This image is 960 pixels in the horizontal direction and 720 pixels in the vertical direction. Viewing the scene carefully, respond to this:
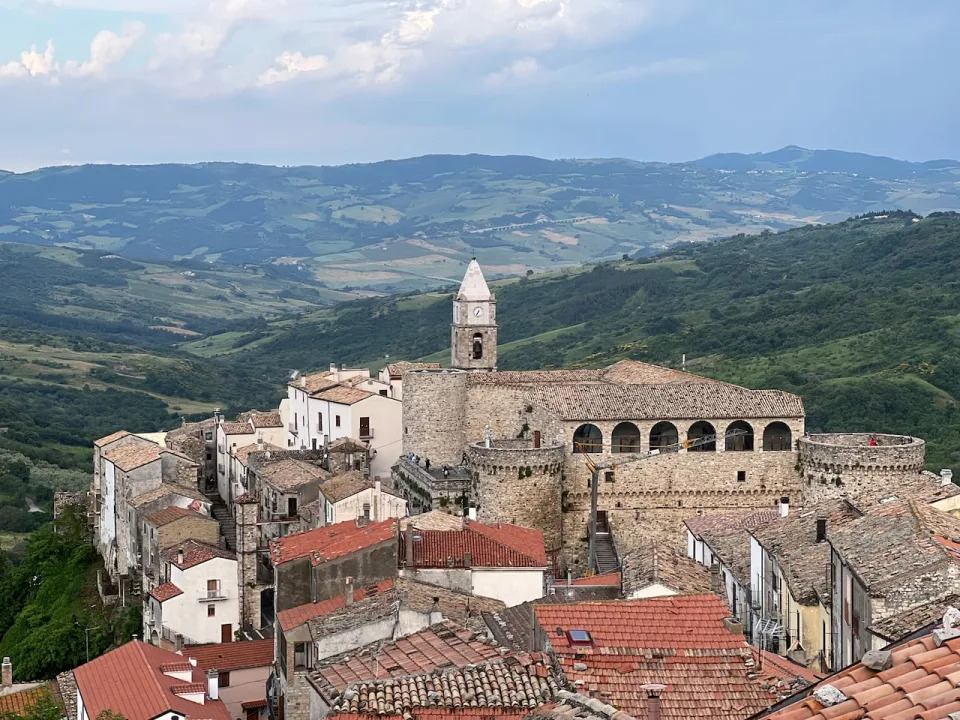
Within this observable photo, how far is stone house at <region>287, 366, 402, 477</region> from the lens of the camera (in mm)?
62250

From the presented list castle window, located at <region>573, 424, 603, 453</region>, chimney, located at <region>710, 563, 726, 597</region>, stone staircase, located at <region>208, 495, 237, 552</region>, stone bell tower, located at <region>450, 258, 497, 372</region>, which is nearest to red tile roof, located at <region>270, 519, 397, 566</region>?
chimney, located at <region>710, 563, 726, 597</region>

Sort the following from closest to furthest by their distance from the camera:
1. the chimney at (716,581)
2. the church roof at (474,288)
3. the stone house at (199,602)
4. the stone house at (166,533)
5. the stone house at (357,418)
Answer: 1. the chimney at (716,581)
2. the stone house at (199,602)
3. the stone house at (166,533)
4. the church roof at (474,288)
5. the stone house at (357,418)

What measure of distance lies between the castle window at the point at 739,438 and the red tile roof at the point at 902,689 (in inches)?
1772

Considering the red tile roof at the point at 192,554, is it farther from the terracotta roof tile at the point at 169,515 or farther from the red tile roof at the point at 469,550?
the red tile roof at the point at 469,550

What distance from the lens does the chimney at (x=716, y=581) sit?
36.0 metres

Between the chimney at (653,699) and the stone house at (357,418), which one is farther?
the stone house at (357,418)

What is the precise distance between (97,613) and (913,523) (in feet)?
122

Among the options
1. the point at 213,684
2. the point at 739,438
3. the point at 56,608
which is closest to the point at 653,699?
the point at 213,684

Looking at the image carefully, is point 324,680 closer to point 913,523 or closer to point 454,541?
point 913,523

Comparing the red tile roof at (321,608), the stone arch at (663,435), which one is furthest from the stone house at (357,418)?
the red tile roof at (321,608)

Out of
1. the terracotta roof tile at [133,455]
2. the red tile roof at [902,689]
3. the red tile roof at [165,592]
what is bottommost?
the red tile roof at [165,592]

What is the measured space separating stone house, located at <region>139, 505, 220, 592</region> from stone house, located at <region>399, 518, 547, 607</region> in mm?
18008

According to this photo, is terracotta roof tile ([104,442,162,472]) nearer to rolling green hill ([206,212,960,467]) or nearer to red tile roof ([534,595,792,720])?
rolling green hill ([206,212,960,467])

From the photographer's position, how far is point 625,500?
53.4m
